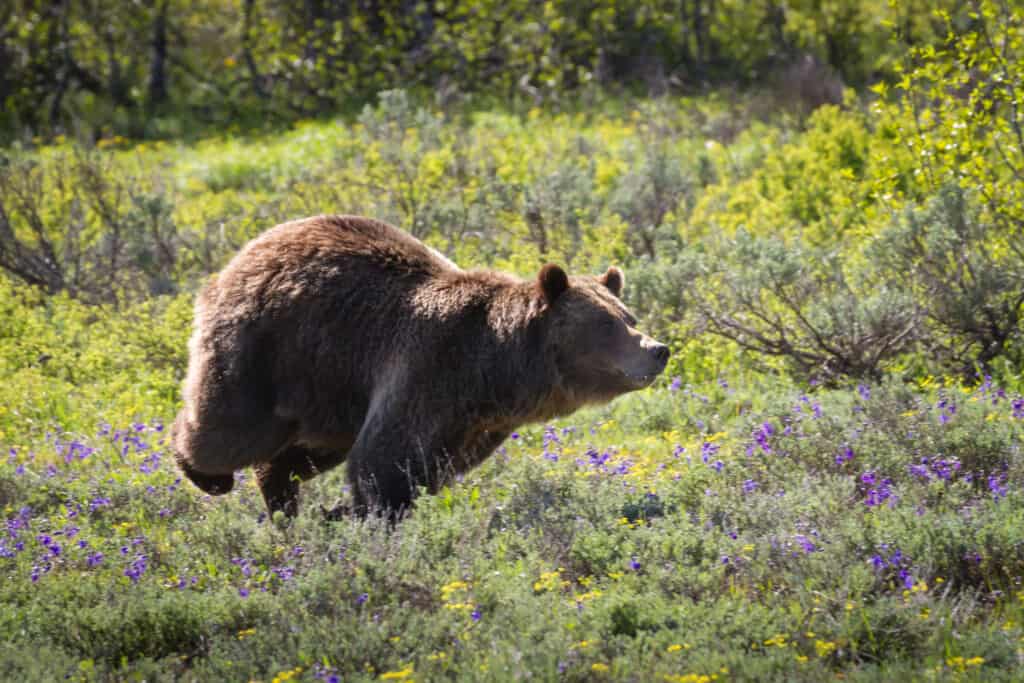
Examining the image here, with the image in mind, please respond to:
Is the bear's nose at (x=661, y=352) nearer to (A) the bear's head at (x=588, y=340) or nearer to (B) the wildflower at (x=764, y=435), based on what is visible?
(A) the bear's head at (x=588, y=340)

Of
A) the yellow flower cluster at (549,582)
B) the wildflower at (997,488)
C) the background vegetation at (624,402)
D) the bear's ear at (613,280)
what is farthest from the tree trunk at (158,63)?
the wildflower at (997,488)

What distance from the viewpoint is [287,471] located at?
293 inches

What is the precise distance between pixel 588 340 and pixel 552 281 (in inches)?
13.4

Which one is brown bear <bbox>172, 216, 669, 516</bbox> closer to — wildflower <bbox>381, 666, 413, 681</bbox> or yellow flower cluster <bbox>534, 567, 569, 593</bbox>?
yellow flower cluster <bbox>534, 567, 569, 593</bbox>

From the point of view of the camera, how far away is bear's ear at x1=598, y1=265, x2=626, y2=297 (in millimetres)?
6993

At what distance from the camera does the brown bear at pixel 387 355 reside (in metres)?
6.51

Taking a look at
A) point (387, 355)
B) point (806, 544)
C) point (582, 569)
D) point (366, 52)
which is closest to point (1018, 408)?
point (806, 544)

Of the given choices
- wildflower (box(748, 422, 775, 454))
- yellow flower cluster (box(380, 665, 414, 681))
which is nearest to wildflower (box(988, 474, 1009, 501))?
wildflower (box(748, 422, 775, 454))

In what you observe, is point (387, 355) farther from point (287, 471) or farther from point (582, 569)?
point (582, 569)

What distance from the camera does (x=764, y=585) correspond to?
552 cm

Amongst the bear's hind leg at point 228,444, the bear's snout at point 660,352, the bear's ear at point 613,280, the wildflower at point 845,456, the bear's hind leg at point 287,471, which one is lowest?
the bear's hind leg at point 287,471

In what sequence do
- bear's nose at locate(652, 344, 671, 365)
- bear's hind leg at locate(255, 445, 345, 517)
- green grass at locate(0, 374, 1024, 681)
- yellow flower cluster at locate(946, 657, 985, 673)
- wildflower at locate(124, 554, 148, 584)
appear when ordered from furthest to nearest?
bear's hind leg at locate(255, 445, 345, 517) → bear's nose at locate(652, 344, 671, 365) → wildflower at locate(124, 554, 148, 584) → green grass at locate(0, 374, 1024, 681) → yellow flower cluster at locate(946, 657, 985, 673)

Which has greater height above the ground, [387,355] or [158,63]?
[387,355]

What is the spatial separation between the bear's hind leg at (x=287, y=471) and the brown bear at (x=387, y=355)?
352 millimetres
